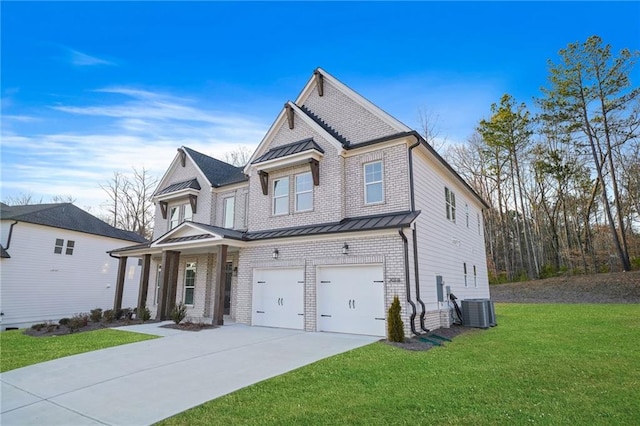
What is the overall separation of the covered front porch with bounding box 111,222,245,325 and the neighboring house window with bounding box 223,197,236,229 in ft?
4.87

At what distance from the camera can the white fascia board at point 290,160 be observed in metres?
11.9

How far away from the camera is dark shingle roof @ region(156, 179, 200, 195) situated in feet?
55.9

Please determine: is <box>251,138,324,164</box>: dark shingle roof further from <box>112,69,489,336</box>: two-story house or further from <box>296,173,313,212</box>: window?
<box>296,173,313,212</box>: window

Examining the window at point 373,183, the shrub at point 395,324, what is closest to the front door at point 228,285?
the window at point 373,183

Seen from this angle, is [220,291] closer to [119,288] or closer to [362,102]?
[119,288]

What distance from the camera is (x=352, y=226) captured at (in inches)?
411

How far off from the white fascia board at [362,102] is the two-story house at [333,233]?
0.04m

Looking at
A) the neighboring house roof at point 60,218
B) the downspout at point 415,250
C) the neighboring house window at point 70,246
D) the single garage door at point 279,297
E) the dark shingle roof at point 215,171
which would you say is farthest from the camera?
the neighboring house window at point 70,246

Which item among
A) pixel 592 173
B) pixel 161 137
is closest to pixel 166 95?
pixel 161 137

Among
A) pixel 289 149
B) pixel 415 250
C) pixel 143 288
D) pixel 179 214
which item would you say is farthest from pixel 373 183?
pixel 143 288

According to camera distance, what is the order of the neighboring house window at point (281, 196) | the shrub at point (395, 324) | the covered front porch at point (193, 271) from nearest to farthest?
the shrub at point (395, 324) → the covered front porch at point (193, 271) → the neighboring house window at point (281, 196)

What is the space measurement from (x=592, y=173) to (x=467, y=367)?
29895 mm

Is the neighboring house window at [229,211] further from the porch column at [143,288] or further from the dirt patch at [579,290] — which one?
the dirt patch at [579,290]

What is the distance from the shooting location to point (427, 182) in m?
12.1
